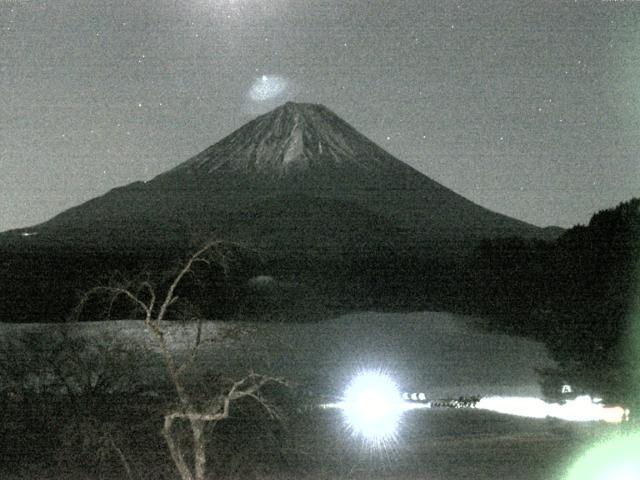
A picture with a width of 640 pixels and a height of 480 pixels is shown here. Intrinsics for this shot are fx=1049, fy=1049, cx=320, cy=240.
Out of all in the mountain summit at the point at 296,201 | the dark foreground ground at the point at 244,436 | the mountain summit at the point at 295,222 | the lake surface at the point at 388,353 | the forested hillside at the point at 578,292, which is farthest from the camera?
the mountain summit at the point at 296,201

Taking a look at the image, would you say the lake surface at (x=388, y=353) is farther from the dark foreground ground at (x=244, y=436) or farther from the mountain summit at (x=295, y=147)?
the mountain summit at (x=295, y=147)

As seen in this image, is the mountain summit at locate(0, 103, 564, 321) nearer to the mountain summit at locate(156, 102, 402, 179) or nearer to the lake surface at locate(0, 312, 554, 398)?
the mountain summit at locate(156, 102, 402, 179)

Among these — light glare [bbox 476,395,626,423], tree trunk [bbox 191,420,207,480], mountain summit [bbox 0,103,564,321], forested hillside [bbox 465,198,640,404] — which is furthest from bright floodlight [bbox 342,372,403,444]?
mountain summit [bbox 0,103,564,321]

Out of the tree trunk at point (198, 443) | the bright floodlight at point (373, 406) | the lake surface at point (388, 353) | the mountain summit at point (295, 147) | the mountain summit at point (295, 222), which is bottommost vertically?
the tree trunk at point (198, 443)

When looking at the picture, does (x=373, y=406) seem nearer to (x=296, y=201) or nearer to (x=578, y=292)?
(x=578, y=292)

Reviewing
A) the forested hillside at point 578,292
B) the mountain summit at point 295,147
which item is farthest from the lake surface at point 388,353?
the mountain summit at point 295,147

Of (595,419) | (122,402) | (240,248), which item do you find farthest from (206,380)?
(240,248)

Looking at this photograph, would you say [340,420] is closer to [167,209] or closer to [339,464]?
[339,464]

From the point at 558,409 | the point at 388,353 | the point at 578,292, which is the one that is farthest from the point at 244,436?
the point at 388,353
